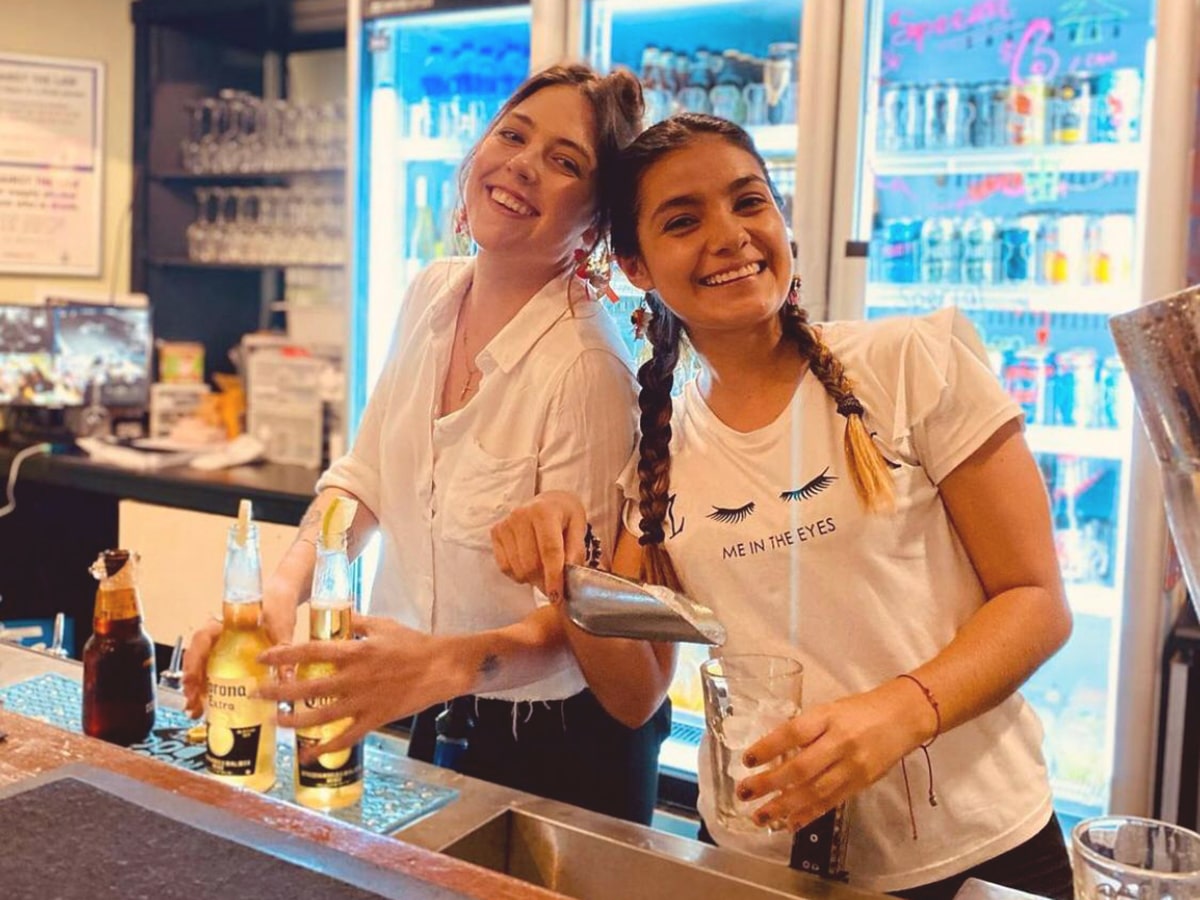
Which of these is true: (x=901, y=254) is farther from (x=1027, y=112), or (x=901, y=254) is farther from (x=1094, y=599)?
(x=1094, y=599)

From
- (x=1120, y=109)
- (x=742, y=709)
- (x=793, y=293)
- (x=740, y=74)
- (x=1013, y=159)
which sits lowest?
(x=742, y=709)

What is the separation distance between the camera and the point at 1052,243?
2.64m

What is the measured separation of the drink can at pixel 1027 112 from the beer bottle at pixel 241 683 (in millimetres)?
2044

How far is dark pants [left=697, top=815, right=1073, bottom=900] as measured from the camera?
3.98 feet

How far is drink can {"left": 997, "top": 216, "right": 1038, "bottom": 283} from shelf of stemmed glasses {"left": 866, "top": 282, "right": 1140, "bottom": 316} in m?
0.08

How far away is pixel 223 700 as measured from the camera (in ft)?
3.69

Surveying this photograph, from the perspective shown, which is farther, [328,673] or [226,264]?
[226,264]

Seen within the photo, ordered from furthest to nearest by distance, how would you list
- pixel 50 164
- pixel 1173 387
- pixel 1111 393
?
pixel 50 164, pixel 1111 393, pixel 1173 387

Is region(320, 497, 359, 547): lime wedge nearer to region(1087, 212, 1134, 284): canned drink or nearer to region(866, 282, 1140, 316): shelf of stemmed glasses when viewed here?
region(866, 282, 1140, 316): shelf of stemmed glasses

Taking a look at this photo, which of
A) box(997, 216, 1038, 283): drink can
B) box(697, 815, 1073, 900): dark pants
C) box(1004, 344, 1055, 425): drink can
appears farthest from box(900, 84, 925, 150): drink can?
box(697, 815, 1073, 900): dark pants

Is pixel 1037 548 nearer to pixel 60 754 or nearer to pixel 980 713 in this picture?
pixel 980 713

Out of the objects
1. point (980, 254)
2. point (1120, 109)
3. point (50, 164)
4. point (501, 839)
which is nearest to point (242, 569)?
point (501, 839)

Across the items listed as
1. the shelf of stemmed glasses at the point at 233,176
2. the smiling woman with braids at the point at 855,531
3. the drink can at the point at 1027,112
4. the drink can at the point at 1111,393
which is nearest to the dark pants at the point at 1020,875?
the smiling woman with braids at the point at 855,531

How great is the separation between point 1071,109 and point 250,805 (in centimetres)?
231
